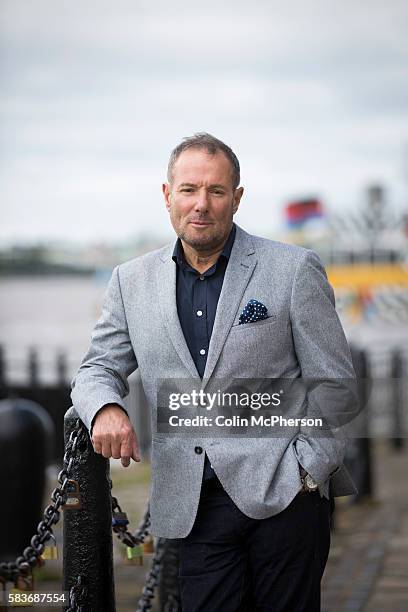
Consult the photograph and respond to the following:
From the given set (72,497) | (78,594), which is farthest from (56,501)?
(78,594)

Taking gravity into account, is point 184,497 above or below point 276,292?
below

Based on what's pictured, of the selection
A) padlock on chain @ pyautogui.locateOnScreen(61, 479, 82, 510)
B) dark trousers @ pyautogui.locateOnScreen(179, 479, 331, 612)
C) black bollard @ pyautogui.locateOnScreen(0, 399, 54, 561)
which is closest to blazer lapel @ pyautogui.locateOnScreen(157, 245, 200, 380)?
dark trousers @ pyautogui.locateOnScreen(179, 479, 331, 612)

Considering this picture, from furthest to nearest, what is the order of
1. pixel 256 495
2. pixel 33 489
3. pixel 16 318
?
pixel 16 318 < pixel 33 489 < pixel 256 495

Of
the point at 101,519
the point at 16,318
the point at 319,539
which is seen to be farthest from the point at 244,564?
the point at 16,318

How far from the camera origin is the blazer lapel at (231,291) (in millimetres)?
2914

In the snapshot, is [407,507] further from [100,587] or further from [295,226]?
[295,226]

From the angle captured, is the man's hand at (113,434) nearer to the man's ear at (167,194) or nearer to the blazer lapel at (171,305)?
the blazer lapel at (171,305)

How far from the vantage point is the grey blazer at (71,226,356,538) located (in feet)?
9.43

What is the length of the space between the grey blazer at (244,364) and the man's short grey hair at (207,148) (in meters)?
0.21

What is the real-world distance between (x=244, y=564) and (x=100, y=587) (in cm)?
45

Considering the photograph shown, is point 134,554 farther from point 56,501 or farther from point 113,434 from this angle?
point 113,434

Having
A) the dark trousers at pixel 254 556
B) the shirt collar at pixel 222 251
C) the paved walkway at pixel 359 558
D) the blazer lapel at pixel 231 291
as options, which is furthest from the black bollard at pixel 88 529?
the paved walkway at pixel 359 558

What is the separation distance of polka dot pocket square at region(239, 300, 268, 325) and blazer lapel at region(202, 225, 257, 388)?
3 cm

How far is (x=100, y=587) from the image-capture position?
3102mm
